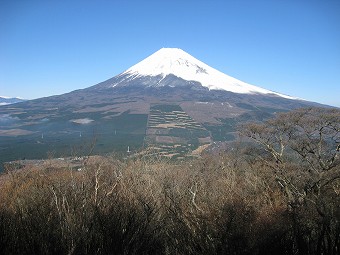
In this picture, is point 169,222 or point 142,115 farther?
point 142,115

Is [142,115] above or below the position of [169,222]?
above

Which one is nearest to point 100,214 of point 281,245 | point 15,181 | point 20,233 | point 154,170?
point 20,233

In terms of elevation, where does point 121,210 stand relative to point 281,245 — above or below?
above

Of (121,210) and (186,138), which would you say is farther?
Answer: (186,138)

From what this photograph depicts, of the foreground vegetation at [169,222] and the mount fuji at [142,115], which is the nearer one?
the foreground vegetation at [169,222]

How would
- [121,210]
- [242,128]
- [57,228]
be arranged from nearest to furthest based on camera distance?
1. [57,228]
2. [121,210]
3. [242,128]

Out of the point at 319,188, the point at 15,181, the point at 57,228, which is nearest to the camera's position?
the point at 57,228

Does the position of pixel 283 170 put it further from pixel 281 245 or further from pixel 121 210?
pixel 121 210

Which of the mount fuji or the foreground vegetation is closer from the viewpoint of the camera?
the foreground vegetation
